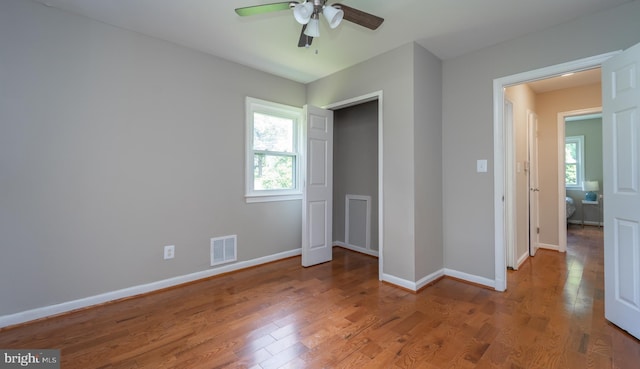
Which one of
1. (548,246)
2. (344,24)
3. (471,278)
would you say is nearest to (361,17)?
(344,24)

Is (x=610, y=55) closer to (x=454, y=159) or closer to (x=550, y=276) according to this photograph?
(x=454, y=159)

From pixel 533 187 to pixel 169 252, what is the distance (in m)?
4.99

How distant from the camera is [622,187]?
1973 millimetres

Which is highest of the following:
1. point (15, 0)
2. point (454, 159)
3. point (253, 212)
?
point (15, 0)

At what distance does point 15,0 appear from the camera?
204cm

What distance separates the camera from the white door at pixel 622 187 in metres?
1.87

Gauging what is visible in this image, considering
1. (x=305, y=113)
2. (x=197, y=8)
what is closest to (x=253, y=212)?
(x=305, y=113)

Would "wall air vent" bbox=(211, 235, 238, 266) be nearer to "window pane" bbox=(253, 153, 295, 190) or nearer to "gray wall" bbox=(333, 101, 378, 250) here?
"window pane" bbox=(253, 153, 295, 190)

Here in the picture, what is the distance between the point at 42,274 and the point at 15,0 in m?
2.13

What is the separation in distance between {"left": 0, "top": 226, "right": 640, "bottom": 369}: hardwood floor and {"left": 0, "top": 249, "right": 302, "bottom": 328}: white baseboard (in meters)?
0.08

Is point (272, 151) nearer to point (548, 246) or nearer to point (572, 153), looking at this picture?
point (548, 246)

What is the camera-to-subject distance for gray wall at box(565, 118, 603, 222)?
20.1ft

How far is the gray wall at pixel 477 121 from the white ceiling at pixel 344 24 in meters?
0.11

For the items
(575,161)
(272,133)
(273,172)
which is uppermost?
(272,133)
